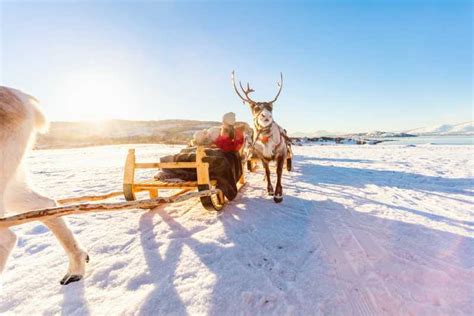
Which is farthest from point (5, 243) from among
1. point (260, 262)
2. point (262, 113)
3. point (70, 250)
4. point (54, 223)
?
point (262, 113)

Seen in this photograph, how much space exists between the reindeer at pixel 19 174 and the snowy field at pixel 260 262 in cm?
36

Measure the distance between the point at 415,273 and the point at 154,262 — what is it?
279 centimetres

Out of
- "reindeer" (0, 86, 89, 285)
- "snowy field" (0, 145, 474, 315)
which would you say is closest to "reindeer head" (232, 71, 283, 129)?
"snowy field" (0, 145, 474, 315)

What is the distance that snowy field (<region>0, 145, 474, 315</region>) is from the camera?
7.12 ft

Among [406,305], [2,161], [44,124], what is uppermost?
[44,124]

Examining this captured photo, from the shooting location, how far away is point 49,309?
215cm

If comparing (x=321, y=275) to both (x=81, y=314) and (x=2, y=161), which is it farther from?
(x=2, y=161)

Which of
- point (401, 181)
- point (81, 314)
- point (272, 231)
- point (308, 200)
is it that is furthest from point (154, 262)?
point (401, 181)

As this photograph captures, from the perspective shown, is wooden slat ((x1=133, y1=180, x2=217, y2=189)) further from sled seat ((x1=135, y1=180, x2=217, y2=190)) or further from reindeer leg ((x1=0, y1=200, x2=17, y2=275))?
reindeer leg ((x1=0, y1=200, x2=17, y2=275))

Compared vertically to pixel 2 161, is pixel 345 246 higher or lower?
lower

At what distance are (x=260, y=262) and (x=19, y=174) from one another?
2.58 meters

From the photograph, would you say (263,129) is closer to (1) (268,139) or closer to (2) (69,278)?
(1) (268,139)

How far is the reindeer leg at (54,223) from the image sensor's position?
237 cm

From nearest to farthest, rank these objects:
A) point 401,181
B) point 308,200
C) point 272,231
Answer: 1. point 272,231
2. point 308,200
3. point 401,181
